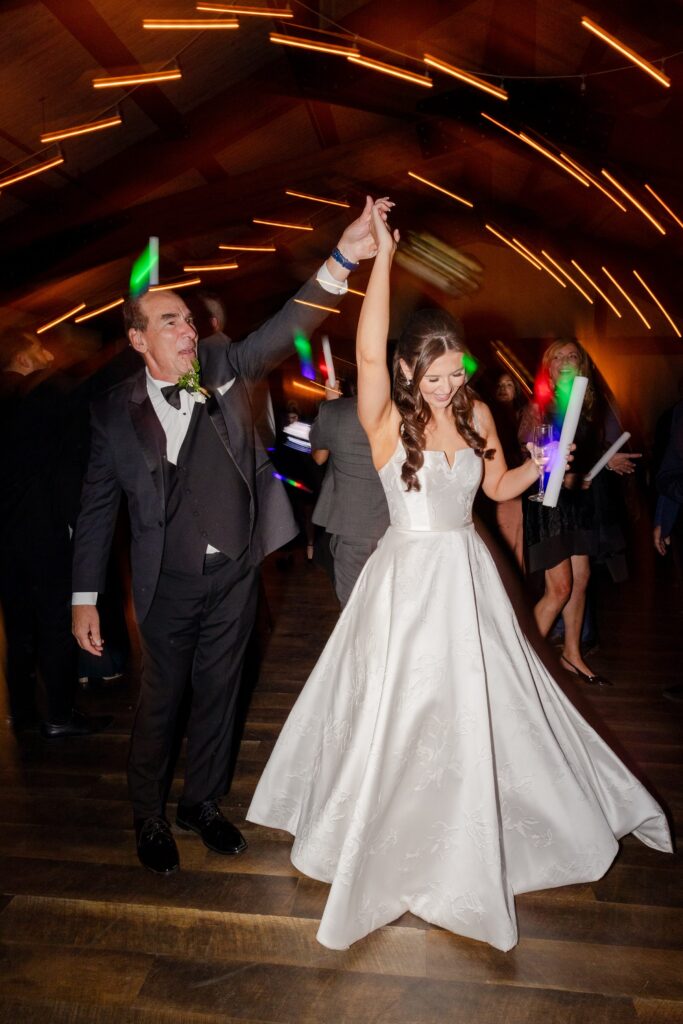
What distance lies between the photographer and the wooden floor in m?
1.63

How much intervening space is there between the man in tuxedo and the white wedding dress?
346 mm

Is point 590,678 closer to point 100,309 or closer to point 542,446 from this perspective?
point 542,446

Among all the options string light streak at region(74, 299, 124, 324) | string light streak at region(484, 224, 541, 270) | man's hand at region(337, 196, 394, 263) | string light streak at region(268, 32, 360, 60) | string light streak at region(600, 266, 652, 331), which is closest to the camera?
man's hand at region(337, 196, 394, 263)

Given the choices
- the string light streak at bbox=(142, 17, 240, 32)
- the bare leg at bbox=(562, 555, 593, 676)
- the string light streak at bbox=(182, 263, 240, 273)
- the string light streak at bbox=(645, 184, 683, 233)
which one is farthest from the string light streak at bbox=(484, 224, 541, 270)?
the bare leg at bbox=(562, 555, 593, 676)

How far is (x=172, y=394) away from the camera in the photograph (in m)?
2.06

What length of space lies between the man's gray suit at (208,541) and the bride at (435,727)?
0.29 meters


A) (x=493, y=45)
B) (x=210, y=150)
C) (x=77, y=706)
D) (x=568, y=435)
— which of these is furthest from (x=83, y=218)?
(x=568, y=435)

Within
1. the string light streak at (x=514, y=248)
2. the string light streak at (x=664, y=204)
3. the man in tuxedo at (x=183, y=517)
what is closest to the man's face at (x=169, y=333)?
the man in tuxedo at (x=183, y=517)

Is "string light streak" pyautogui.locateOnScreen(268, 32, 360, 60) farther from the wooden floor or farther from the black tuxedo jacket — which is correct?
the wooden floor

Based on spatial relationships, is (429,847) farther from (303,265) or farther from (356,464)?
(303,265)

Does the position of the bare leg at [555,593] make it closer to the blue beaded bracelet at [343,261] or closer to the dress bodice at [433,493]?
the dress bodice at [433,493]

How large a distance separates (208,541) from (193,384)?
472mm

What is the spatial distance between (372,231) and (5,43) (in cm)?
404

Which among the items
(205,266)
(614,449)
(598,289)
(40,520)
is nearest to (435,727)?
(614,449)
